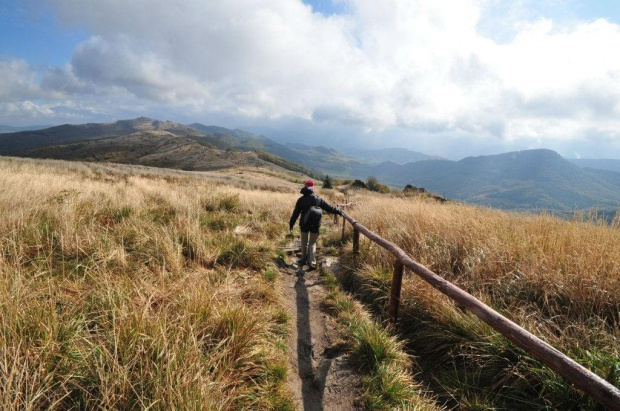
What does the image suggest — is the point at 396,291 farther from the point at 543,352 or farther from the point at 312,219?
the point at 312,219

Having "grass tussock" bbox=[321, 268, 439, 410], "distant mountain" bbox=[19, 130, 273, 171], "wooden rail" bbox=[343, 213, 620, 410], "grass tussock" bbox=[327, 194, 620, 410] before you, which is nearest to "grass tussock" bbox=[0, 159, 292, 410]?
"grass tussock" bbox=[321, 268, 439, 410]

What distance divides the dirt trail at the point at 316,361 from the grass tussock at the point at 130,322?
11.6 inches

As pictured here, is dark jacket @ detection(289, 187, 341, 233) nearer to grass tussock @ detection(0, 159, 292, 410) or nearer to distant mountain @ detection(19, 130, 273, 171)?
grass tussock @ detection(0, 159, 292, 410)

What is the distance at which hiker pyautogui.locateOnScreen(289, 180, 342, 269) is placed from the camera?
25.0 ft

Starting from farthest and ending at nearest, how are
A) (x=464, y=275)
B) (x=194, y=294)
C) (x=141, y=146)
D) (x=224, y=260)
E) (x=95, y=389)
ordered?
(x=141, y=146) → (x=224, y=260) → (x=464, y=275) → (x=194, y=294) → (x=95, y=389)

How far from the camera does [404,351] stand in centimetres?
389

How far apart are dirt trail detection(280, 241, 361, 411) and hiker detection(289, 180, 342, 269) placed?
5.63 ft

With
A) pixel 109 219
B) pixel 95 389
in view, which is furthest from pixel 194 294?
pixel 109 219

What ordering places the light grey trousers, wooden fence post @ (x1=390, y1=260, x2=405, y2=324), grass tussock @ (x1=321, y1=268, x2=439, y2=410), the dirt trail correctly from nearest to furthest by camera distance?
grass tussock @ (x1=321, y1=268, x2=439, y2=410)
the dirt trail
wooden fence post @ (x1=390, y1=260, x2=405, y2=324)
the light grey trousers

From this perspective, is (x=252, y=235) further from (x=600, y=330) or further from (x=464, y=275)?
(x=600, y=330)

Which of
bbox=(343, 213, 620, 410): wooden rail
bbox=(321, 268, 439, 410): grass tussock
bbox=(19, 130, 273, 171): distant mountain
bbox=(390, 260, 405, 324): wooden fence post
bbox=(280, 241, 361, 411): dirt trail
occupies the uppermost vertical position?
bbox=(19, 130, 273, 171): distant mountain

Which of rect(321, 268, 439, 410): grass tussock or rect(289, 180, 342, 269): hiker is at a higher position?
rect(289, 180, 342, 269): hiker

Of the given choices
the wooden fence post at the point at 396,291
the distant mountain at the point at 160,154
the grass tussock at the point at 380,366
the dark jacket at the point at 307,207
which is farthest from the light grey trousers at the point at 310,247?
the distant mountain at the point at 160,154

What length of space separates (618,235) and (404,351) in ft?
13.7
